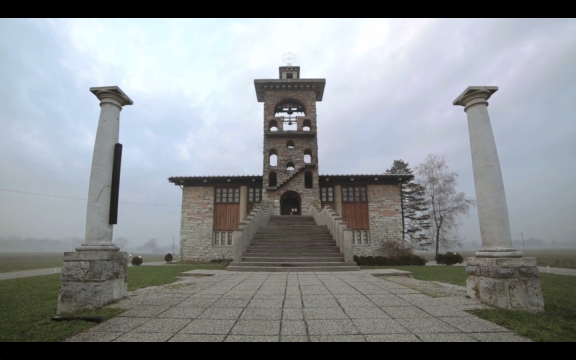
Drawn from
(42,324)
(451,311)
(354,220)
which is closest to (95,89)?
(42,324)

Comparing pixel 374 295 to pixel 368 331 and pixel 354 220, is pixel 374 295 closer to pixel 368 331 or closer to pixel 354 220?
pixel 368 331

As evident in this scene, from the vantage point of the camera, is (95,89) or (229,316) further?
(95,89)

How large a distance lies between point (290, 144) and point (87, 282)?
69.1ft

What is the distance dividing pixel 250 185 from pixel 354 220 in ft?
27.9

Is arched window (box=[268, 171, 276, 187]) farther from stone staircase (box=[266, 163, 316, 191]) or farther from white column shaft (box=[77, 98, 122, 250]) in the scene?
white column shaft (box=[77, 98, 122, 250])

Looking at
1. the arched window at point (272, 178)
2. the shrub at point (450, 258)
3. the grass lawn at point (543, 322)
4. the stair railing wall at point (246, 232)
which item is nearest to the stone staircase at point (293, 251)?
the stair railing wall at point (246, 232)

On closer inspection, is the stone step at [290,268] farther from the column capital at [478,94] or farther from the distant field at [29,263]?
the distant field at [29,263]

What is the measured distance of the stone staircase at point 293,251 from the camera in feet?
38.0

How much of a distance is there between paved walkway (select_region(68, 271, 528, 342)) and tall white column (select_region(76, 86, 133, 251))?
1208 mm

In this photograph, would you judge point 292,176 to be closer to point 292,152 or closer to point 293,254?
point 292,152

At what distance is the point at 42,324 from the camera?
13.3 feet

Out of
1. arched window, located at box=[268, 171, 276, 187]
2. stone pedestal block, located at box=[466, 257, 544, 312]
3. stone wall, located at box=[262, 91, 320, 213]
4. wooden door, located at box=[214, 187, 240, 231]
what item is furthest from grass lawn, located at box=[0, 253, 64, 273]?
stone pedestal block, located at box=[466, 257, 544, 312]

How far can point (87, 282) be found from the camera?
4.98 m

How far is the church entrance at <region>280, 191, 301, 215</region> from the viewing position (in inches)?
955
